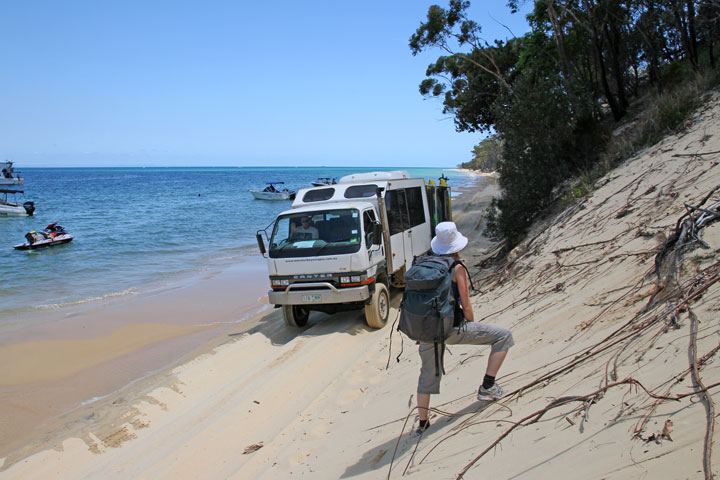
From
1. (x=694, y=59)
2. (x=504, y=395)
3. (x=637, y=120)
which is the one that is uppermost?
(x=694, y=59)

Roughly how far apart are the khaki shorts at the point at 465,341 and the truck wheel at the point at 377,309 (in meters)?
4.51

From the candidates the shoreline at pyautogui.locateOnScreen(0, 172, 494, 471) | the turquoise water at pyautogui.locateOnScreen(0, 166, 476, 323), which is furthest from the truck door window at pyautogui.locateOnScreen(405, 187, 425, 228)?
the turquoise water at pyautogui.locateOnScreen(0, 166, 476, 323)

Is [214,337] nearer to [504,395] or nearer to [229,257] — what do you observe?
[504,395]

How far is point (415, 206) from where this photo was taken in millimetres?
10984

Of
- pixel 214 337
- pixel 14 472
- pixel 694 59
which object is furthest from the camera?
pixel 694 59

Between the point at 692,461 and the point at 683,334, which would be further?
the point at 683,334

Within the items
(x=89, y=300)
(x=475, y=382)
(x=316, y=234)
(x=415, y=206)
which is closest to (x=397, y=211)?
(x=415, y=206)

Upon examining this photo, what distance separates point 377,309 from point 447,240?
189 inches

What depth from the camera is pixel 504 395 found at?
3.90 meters

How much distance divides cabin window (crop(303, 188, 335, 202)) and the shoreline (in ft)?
8.60

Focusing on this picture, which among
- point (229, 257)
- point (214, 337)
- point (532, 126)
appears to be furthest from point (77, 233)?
point (532, 126)

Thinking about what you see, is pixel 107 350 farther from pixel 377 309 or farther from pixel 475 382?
pixel 475 382

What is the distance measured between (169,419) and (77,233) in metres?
26.5

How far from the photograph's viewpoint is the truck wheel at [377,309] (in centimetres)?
838
